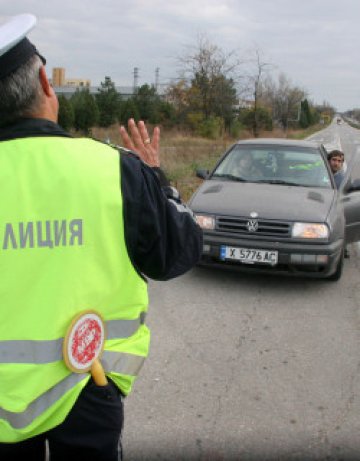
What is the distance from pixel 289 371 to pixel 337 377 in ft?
1.06

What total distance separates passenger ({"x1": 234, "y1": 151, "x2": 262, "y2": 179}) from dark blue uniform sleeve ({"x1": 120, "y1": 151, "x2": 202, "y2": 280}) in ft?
15.9

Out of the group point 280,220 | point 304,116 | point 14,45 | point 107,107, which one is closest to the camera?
point 14,45

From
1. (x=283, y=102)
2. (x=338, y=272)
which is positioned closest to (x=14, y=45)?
(x=338, y=272)

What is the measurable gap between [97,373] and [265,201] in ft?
14.0

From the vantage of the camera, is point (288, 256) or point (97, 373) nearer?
point (97, 373)

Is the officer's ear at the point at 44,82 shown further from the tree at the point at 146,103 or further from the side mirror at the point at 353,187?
the tree at the point at 146,103

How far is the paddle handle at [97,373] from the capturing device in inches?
57.1

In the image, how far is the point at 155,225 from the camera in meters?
1.47

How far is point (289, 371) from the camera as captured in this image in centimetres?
365

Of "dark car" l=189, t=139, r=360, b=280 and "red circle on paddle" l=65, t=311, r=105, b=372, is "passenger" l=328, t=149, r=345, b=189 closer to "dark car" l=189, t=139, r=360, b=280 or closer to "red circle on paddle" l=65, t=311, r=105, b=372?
"dark car" l=189, t=139, r=360, b=280

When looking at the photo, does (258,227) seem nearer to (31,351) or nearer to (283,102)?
(31,351)

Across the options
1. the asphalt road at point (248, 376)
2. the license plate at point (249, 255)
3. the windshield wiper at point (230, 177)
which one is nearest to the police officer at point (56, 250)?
the asphalt road at point (248, 376)

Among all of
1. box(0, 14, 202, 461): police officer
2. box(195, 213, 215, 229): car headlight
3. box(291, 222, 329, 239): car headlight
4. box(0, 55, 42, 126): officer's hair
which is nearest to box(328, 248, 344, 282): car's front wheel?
box(291, 222, 329, 239): car headlight

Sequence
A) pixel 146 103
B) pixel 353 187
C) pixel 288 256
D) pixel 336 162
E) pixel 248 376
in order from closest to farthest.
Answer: pixel 248 376, pixel 288 256, pixel 353 187, pixel 336 162, pixel 146 103
